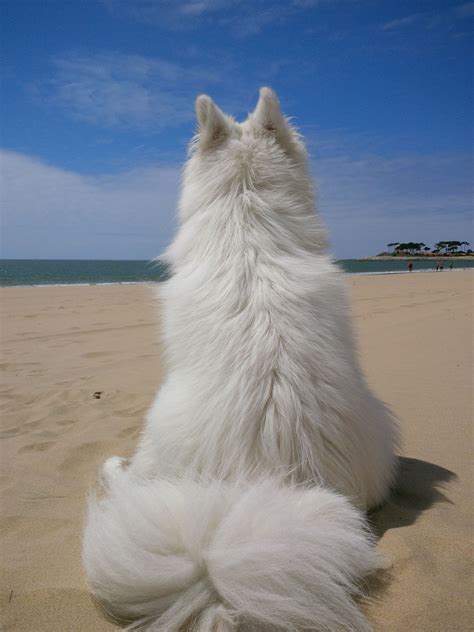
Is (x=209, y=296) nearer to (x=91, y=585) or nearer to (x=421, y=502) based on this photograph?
(x=91, y=585)

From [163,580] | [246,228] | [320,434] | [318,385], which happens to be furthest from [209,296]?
[163,580]

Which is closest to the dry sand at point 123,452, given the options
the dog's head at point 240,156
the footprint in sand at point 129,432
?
the footprint in sand at point 129,432

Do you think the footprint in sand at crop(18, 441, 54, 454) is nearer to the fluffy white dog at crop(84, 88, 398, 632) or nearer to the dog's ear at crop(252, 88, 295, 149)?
the fluffy white dog at crop(84, 88, 398, 632)

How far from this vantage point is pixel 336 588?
1229mm

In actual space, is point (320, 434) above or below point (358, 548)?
above

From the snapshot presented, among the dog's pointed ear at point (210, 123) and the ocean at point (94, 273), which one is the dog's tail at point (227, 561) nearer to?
the ocean at point (94, 273)

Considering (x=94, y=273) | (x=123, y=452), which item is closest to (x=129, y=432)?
(x=123, y=452)

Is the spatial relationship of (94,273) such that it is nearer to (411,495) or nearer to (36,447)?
(36,447)

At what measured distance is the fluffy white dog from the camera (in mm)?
1202

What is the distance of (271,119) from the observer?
7.27 feet

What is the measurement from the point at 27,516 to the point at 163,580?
1.15m

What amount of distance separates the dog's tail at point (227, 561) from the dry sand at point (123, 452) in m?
0.15

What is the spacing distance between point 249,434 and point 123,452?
151 centimetres

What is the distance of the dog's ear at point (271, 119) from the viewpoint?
7.08 feet
